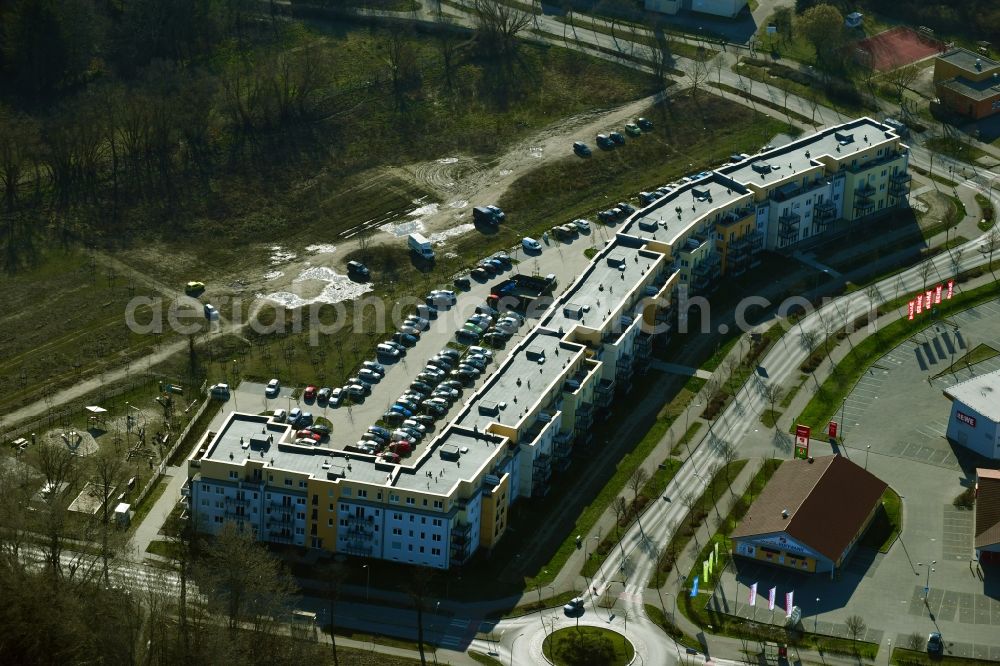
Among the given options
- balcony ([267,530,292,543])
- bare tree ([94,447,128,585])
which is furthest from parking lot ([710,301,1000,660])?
bare tree ([94,447,128,585])

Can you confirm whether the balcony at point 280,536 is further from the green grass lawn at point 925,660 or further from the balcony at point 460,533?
the green grass lawn at point 925,660

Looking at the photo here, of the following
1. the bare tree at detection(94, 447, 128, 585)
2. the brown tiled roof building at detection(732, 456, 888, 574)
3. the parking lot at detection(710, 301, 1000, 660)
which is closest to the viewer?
the parking lot at detection(710, 301, 1000, 660)

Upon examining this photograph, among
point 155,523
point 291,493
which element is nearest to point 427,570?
point 291,493

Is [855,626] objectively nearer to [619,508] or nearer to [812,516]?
[812,516]

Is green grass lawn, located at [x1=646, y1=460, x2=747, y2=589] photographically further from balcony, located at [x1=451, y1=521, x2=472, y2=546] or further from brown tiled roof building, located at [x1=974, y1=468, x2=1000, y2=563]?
brown tiled roof building, located at [x1=974, y1=468, x2=1000, y2=563]

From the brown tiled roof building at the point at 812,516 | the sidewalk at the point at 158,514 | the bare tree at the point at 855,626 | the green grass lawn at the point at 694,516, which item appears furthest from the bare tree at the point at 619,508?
the sidewalk at the point at 158,514

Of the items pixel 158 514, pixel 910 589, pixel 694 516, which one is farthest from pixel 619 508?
pixel 158 514
